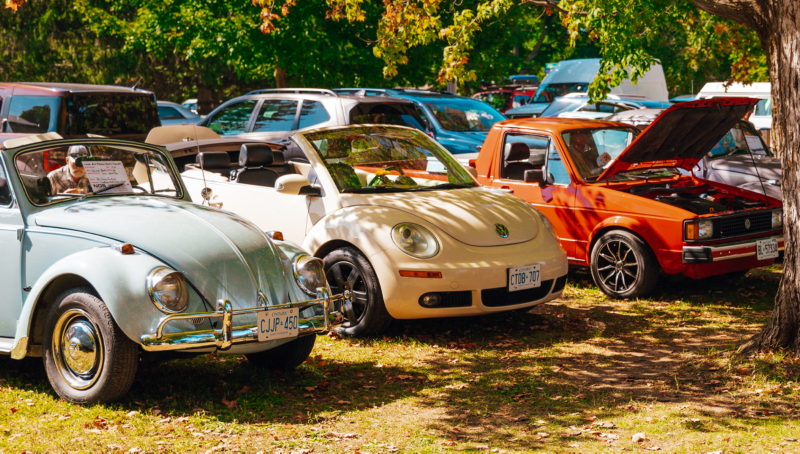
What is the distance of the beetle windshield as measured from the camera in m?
8.80

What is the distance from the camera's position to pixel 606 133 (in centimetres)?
930

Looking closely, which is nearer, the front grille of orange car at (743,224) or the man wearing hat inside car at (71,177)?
the man wearing hat inside car at (71,177)

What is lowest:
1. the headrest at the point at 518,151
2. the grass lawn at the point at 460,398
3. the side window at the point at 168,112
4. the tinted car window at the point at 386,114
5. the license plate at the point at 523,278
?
the grass lawn at the point at 460,398

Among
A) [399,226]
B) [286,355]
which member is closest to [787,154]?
[399,226]

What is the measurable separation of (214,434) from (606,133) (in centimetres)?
619

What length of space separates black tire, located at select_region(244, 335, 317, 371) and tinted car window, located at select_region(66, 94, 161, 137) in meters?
6.67

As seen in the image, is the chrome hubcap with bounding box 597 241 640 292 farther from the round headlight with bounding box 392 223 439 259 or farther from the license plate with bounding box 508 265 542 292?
the round headlight with bounding box 392 223 439 259

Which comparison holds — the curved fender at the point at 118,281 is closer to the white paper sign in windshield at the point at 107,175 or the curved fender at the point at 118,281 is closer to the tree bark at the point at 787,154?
the white paper sign in windshield at the point at 107,175

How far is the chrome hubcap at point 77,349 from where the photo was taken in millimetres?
4887

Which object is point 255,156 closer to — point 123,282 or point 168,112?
point 123,282

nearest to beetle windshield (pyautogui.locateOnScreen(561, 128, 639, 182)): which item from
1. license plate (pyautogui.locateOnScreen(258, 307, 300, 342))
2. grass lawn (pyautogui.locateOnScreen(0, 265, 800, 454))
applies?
grass lawn (pyautogui.locateOnScreen(0, 265, 800, 454))

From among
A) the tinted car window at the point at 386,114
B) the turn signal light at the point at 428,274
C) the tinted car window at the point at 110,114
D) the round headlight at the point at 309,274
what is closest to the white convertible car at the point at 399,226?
the turn signal light at the point at 428,274

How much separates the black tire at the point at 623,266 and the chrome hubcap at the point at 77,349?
5315 mm

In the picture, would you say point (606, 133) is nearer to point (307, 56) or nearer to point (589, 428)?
point (589, 428)
